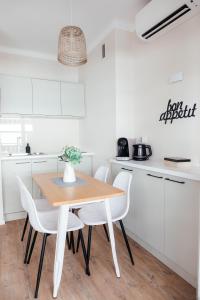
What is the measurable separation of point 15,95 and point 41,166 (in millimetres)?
1204

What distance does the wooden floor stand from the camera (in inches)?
65.6

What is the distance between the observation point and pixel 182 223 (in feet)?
5.95

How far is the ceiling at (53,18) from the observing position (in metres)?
2.41

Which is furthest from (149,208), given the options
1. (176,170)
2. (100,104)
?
(100,104)

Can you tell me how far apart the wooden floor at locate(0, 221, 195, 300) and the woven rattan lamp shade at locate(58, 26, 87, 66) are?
194 cm

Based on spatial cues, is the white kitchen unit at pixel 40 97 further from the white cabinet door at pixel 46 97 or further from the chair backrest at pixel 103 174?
the chair backrest at pixel 103 174

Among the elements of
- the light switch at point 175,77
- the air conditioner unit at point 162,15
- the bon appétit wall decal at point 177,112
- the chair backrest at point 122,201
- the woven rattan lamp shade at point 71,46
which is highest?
the air conditioner unit at point 162,15

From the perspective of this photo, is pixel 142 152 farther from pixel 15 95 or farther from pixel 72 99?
pixel 15 95

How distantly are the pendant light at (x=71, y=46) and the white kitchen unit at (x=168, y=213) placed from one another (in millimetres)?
1252

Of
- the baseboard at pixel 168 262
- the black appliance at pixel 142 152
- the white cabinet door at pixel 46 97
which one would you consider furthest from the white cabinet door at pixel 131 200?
the white cabinet door at pixel 46 97

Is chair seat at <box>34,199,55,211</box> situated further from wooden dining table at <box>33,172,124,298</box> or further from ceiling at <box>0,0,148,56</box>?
ceiling at <box>0,0,148,56</box>

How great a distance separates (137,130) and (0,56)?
2580mm

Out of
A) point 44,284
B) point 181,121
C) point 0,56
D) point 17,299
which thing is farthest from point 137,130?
point 0,56

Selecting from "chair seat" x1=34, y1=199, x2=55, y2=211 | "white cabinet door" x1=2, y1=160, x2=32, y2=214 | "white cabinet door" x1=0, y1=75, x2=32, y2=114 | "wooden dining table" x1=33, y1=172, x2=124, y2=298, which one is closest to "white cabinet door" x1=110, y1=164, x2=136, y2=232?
"wooden dining table" x1=33, y1=172, x2=124, y2=298
